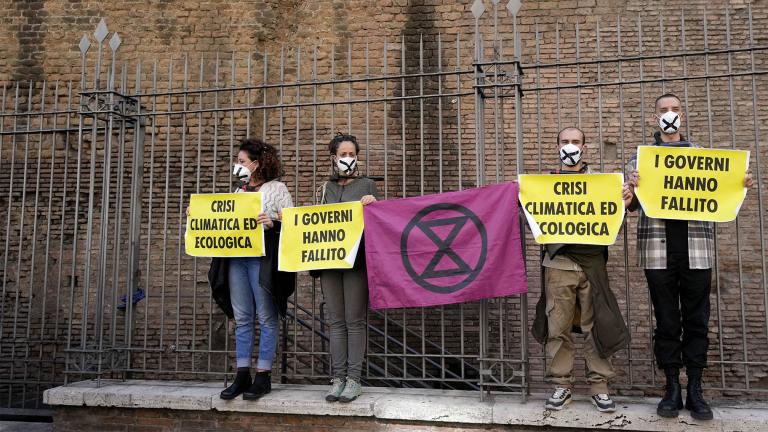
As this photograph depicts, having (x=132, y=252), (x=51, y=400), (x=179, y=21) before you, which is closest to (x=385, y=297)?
(x=132, y=252)

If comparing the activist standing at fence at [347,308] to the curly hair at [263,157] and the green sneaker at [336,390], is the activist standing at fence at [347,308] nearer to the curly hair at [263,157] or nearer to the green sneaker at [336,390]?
the green sneaker at [336,390]

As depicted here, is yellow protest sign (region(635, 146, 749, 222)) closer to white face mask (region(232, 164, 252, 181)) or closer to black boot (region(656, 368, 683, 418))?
black boot (region(656, 368, 683, 418))

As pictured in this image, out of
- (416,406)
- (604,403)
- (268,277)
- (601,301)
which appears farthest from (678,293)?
(268,277)

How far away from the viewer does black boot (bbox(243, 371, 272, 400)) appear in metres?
4.74

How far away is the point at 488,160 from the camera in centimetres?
799

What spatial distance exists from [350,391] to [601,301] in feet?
6.37

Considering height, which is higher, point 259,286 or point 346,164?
point 346,164

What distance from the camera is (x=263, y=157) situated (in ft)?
16.4

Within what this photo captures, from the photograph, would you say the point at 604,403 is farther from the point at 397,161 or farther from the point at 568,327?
the point at 397,161

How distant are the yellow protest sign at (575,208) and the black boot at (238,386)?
2499 mm

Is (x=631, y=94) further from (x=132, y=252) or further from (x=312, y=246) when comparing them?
(x=132, y=252)

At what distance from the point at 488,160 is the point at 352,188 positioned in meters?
3.57

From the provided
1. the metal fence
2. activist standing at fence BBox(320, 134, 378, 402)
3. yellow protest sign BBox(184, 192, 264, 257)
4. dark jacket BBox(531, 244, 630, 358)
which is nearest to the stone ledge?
activist standing at fence BBox(320, 134, 378, 402)

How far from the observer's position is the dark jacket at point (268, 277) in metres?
4.82
